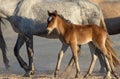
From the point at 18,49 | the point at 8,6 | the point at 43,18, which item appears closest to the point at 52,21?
the point at 43,18

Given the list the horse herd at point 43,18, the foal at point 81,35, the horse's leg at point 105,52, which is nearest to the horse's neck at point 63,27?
the foal at point 81,35

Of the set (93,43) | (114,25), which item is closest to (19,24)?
(93,43)

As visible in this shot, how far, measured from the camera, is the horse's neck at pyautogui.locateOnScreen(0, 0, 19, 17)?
439 inches

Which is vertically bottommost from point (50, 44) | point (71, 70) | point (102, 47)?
point (50, 44)

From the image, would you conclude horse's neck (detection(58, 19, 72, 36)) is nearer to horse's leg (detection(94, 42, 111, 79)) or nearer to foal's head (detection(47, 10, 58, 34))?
foal's head (detection(47, 10, 58, 34))

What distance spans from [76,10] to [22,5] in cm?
121

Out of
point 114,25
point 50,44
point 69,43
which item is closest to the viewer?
point 69,43

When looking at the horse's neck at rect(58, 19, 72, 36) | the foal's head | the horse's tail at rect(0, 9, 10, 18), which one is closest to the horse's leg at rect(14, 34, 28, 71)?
the horse's tail at rect(0, 9, 10, 18)

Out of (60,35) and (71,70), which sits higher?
(60,35)

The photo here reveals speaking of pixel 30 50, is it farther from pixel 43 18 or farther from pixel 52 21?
pixel 52 21

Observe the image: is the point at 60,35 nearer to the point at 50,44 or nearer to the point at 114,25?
the point at 114,25

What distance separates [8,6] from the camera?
11250 millimetres

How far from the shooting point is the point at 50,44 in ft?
64.2

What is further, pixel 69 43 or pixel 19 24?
pixel 19 24
